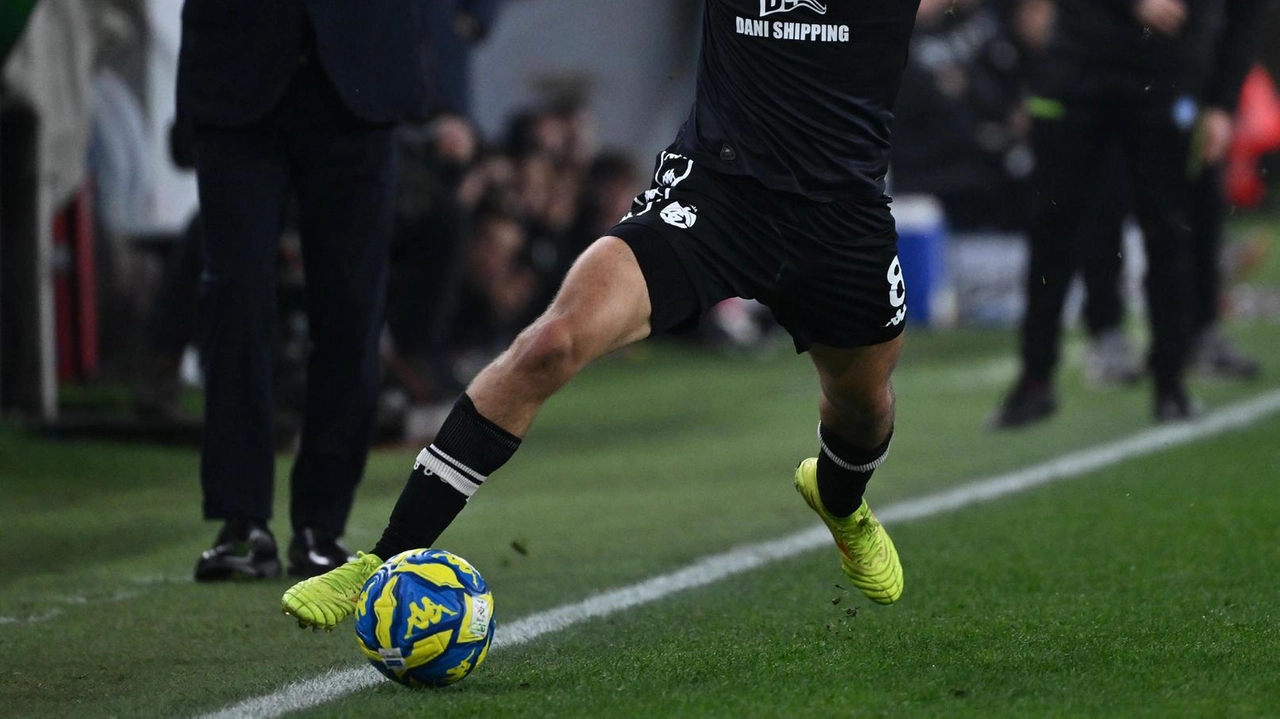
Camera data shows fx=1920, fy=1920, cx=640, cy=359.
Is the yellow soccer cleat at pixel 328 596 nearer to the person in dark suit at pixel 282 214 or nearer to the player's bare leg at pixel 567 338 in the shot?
the player's bare leg at pixel 567 338

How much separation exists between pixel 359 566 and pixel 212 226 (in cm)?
161

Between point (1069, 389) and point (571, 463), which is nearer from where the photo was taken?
point (571, 463)

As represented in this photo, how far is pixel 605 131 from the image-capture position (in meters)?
18.0

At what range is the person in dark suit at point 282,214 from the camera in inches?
211

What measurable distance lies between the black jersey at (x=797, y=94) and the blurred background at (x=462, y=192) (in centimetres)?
71

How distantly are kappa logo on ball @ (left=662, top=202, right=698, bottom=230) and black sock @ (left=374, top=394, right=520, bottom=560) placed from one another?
2.04 feet

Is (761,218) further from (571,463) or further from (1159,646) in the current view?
(571,463)

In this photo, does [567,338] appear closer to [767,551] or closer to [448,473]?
[448,473]

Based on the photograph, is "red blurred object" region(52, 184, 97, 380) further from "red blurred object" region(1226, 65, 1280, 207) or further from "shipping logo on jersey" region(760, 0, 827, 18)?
"red blurred object" region(1226, 65, 1280, 207)

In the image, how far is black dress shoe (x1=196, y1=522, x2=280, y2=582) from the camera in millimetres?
5449

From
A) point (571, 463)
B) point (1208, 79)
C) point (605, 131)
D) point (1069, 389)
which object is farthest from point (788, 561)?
point (605, 131)

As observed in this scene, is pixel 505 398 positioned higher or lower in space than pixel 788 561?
higher

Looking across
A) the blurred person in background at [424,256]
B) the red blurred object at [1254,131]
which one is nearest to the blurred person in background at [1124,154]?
the blurred person in background at [424,256]

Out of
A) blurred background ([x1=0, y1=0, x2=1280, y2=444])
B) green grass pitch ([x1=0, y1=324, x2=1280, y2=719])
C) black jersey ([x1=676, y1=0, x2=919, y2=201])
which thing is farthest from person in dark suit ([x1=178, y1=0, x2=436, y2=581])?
black jersey ([x1=676, y1=0, x2=919, y2=201])
